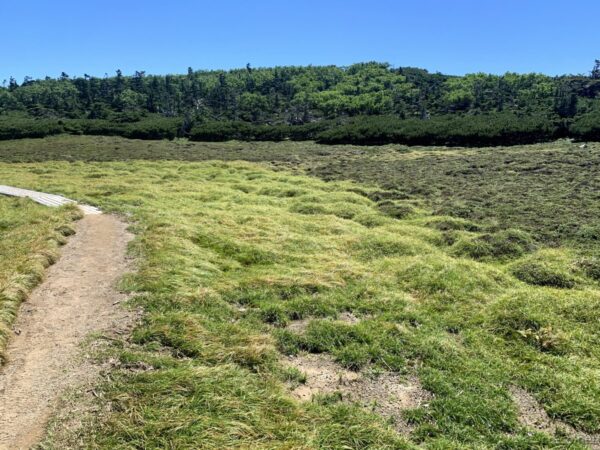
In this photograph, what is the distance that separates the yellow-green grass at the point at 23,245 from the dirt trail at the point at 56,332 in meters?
0.24

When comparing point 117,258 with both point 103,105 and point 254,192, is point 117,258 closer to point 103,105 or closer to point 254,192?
point 254,192

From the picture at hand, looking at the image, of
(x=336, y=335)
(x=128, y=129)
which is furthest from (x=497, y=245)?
(x=128, y=129)

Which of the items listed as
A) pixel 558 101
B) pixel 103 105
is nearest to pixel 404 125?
pixel 558 101

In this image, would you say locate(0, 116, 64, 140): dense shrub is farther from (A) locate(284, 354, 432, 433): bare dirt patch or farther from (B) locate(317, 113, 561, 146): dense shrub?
(A) locate(284, 354, 432, 433): bare dirt patch

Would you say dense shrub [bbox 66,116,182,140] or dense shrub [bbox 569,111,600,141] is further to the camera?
dense shrub [bbox 66,116,182,140]

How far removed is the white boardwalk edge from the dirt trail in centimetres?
608

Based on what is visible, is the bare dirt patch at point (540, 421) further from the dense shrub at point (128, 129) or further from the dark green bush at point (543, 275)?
the dense shrub at point (128, 129)

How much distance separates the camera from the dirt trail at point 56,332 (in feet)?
18.6

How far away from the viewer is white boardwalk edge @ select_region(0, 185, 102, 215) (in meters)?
18.5

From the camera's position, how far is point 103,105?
140375 millimetres

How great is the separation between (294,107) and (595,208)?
415 feet

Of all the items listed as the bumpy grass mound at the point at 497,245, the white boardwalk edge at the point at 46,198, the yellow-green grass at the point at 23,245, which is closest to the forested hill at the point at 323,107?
the bumpy grass mound at the point at 497,245

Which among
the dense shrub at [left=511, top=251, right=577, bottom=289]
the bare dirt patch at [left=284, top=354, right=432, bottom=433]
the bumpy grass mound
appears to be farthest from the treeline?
the bare dirt patch at [left=284, top=354, right=432, bottom=433]

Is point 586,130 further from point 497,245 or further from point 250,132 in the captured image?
point 497,245
